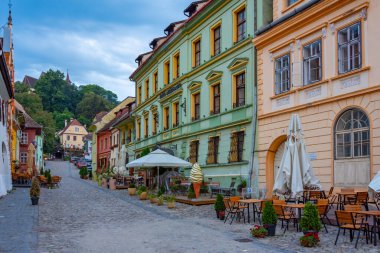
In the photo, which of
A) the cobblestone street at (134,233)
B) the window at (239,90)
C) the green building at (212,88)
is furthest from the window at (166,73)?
the cobblestone street at (134,233)

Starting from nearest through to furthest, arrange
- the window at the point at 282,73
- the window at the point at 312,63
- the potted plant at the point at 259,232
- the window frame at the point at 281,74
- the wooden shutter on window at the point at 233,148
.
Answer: the potted plant at the point at 259,232, the window at the point at 312,63, the window frame at the point at 281,74, the window at the point at 282,73, the wooden shutter on window at the point at 233,148

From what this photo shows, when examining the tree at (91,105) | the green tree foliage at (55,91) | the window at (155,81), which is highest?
the green tree foliage at (55,91)

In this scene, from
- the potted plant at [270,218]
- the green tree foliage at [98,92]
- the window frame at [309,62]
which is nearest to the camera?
the potted plant at [270,218]

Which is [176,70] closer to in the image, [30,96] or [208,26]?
[208,26]

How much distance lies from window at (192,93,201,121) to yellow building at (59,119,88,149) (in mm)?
88933

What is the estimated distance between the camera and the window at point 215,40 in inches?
964

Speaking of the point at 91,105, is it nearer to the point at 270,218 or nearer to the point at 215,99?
the point at 215,99

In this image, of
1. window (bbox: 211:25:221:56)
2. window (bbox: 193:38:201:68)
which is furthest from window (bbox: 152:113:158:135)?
window (bbox: 211:25:221:56)

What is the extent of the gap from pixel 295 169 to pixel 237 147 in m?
9.40

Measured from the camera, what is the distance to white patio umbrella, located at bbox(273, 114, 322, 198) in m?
12.4

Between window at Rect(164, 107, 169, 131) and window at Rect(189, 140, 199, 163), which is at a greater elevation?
window at Rect(164, 107, 169, 131)

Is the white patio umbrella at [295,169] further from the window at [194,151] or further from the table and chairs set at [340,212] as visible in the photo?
the window at [194,151]

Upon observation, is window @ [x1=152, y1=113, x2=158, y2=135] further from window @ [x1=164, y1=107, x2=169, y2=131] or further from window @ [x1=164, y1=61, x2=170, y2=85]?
window @ [x1=164, y1=61, x2=170, y2=85]

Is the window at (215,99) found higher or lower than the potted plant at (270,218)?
higher
